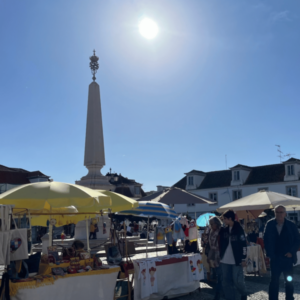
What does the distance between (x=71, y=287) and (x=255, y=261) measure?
5.83m

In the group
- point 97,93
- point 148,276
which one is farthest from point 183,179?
point 148,276

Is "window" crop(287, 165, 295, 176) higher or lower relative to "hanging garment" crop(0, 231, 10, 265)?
higher

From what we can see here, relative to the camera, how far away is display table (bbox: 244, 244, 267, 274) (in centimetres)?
921

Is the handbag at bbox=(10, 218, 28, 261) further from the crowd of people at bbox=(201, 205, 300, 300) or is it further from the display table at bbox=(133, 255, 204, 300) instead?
the crowd of people at bbox=(201, 205, 300, 300)

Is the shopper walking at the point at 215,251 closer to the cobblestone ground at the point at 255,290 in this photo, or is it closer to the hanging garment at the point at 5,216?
the cobblestone ground at the point at 255,290

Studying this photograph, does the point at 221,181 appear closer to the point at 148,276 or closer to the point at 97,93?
the point at 97,93

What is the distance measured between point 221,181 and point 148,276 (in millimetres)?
38938

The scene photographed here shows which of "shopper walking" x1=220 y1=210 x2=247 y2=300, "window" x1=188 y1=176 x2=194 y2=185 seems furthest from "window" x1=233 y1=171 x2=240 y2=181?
"shopper walking" x1=220 y1=210 x2=247 y2=300

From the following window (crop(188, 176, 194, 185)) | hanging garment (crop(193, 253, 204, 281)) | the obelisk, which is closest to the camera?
hanging garment (crop(193, 253, 204, 281))

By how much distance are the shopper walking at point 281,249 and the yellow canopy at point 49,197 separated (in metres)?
3.12

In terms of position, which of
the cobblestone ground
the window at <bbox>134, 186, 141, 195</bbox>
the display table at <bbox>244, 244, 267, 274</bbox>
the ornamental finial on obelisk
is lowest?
the cobblestone ground

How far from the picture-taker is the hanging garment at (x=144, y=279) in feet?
20.8

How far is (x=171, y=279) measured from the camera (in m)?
7.02

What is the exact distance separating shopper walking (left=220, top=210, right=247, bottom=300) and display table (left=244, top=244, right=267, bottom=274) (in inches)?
147
